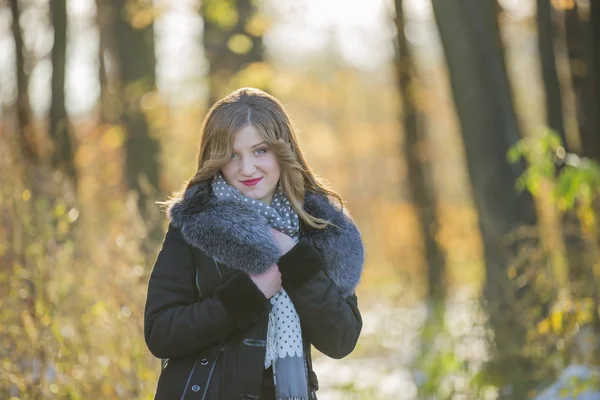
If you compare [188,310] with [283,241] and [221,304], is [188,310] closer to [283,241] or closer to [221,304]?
[221,304]

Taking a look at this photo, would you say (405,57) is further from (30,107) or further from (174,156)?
(30,107)

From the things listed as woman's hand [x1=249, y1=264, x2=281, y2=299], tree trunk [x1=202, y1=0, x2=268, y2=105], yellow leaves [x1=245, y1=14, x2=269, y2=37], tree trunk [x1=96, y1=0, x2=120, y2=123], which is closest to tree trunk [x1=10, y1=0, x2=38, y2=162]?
tree trunk [x1=96, y1=0, x2=120, y2=123]

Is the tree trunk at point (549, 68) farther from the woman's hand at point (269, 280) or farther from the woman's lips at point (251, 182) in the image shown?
the woman's hand at point (269, 280)

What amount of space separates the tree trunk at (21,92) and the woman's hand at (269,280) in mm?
9067

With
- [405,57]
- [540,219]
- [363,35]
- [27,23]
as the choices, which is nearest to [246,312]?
[540,219]

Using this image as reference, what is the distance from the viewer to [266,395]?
9.48 feet

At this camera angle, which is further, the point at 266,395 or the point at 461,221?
the point at 461,221

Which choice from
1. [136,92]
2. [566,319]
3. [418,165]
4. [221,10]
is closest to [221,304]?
[566,319]

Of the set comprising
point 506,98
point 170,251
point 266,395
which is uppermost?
point 506,98

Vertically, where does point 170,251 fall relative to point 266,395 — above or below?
above

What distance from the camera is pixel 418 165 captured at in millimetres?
14875

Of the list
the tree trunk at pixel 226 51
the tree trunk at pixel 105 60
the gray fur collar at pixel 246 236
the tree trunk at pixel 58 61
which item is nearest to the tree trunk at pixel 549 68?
the tree trunk at pixel 226 51

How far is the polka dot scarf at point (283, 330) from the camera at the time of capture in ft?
9.34

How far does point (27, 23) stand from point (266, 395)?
13453 mm
